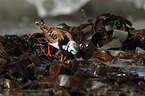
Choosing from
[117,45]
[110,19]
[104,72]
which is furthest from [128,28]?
[104,72]

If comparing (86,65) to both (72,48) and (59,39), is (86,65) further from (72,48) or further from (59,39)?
(59,39)

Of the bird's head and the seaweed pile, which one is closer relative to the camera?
the seaweed pile

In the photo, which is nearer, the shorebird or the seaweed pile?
the seaweed pile

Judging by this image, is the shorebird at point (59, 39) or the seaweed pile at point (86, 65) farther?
the shorebird at point (59, 39)

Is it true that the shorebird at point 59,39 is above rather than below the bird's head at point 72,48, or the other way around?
above

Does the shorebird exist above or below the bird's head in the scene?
above

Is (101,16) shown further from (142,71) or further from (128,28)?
(142,71)

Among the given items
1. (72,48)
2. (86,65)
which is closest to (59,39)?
(72,48)

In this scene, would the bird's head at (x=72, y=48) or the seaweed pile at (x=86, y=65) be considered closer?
the seaweed pile at (x=86, y=65)
